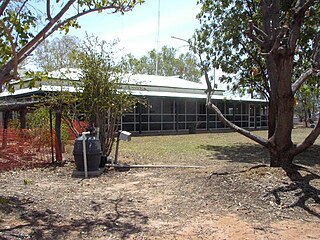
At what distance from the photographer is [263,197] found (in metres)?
6.12

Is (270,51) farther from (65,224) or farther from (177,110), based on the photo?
(177,110)

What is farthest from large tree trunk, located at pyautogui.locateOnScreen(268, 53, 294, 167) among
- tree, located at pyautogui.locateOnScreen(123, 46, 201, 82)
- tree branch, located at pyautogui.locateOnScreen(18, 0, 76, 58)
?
tree, located at pyautogui.locateOnScreen(123, 46, 201, 82)

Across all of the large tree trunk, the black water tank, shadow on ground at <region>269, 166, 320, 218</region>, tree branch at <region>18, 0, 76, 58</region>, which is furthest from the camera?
the black water tank

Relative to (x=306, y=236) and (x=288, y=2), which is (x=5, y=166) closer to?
(x=306, y=236)

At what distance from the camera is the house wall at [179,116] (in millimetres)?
27984

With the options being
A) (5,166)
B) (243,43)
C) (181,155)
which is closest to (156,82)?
(243,43)

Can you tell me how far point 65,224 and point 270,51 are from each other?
16.4 ft

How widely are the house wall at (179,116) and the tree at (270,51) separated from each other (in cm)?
1035

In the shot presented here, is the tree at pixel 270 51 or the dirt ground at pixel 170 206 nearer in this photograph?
the dirt ground at pixel 170 206

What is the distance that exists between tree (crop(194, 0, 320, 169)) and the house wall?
34.0 feet

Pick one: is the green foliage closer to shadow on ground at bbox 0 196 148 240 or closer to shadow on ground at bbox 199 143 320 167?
shadow on ground at bbox 199 143 320 167

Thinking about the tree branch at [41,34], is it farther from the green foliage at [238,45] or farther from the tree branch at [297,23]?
the green foliage at [238,45]

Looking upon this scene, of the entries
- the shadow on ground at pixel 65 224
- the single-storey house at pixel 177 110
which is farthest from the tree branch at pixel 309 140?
the single-storey house at pixel 177 110

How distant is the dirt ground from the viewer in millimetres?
4836
